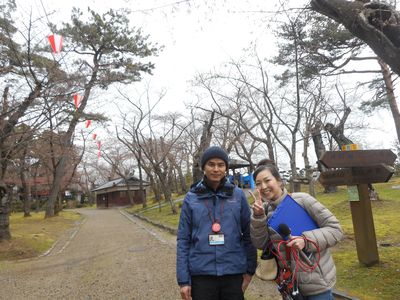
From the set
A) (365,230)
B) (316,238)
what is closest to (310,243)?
(316,238)

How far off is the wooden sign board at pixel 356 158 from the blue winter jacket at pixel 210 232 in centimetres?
282

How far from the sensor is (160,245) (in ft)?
33.2

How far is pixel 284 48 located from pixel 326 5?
309 inches

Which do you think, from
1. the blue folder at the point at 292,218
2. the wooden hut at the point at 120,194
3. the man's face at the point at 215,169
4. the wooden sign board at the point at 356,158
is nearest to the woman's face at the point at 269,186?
the blue folder at the point at 292,218

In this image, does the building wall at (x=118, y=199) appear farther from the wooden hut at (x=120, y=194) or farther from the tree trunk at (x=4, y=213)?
the tree trunk at (x=4, y=213)

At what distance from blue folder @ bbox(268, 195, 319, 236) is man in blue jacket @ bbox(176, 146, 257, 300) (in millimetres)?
360

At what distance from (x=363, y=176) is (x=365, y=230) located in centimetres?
80

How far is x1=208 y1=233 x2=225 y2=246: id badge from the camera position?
99.0 inches

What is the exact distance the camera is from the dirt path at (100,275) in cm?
551

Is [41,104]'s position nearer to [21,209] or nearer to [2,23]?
[2,23]

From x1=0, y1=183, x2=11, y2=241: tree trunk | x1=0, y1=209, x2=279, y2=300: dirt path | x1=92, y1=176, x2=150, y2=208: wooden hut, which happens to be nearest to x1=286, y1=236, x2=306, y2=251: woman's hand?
x1=0, y1=209, x2=279, y2=300: dirt path

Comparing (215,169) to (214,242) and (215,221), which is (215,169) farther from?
(214,242)

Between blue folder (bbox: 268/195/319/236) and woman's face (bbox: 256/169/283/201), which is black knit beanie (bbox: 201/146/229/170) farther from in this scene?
blue folder (bbox: 268/195/319/236)

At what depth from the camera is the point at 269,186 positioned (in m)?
2.53
